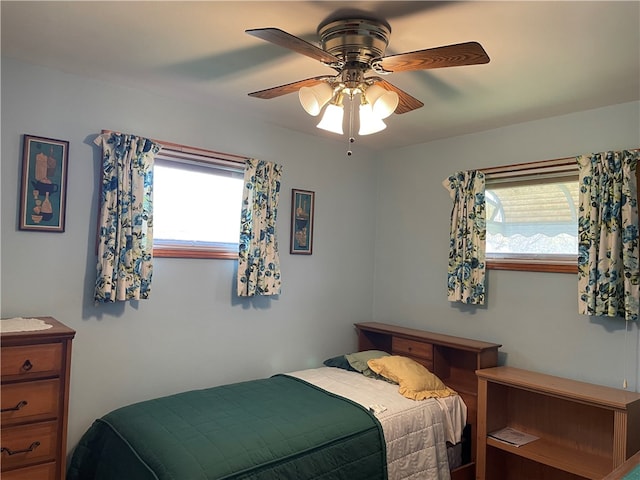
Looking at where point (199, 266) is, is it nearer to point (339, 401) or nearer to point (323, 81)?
point (339, 401)

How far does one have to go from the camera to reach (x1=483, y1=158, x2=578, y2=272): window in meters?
3.00

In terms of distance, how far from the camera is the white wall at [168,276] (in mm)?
2475

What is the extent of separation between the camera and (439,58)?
67.9 inches

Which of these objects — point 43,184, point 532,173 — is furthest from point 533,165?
point 43,184

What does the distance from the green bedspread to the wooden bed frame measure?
3.03 ft

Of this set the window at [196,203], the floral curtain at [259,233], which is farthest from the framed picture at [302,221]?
the window at [196,203]

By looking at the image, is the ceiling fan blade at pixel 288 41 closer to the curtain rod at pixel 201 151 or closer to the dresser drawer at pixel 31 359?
the curtain rod at pixel 201 151

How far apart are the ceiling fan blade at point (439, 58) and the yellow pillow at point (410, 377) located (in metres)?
1.94

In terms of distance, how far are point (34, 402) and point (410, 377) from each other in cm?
208

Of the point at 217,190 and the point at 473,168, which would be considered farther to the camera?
the point at 473,168

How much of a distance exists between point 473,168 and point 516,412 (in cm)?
171

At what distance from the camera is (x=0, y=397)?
1965mm

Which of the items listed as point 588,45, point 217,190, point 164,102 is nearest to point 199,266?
point 217,190

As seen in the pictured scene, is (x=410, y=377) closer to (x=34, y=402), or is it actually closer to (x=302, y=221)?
(x=302, y=221)
